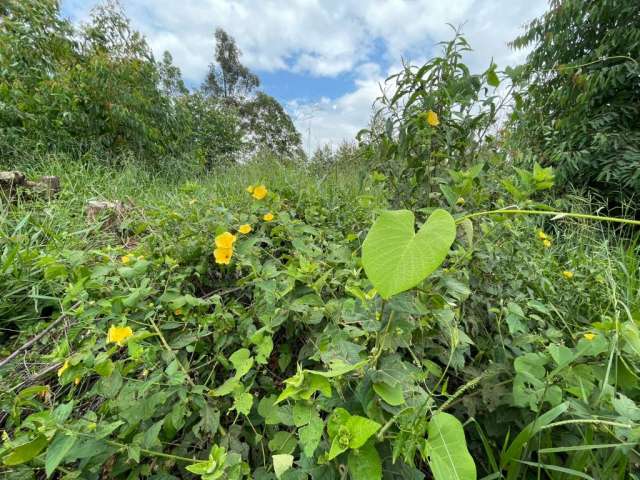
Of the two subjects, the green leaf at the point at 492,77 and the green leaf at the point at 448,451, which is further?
the green leaf at the point at 492,77

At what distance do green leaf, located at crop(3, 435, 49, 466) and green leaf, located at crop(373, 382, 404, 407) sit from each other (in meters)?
0.53

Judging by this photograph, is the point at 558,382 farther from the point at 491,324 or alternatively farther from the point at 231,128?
the point at 231,128

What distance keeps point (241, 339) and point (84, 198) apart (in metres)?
2.20

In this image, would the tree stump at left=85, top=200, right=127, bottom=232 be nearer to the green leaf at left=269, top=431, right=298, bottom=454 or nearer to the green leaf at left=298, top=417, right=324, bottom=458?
the green leaf at left=269, top=431, right=298, bottom=454

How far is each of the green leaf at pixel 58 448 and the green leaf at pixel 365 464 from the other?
426 millimetres

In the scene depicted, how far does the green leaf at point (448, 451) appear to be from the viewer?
14.1 inches

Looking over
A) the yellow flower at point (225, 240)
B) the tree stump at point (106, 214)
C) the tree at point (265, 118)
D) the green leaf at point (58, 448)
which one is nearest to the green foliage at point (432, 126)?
the yellow flower at point (225, 240)

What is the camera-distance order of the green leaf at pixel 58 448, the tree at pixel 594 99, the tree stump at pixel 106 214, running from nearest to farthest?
the green leaf at pixel 58 448 < the tree stump at pixel 106 214 < the tree at pixel 594 99

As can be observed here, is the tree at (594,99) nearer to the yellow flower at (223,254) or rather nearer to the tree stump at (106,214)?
the yellow flower at (223,254)

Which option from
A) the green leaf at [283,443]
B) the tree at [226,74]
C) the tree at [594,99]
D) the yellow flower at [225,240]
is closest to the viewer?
the green leaf at [283,443]

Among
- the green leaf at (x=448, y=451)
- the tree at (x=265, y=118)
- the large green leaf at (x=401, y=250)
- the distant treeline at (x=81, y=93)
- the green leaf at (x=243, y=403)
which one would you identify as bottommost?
the green leaf at (x=448, y=451)

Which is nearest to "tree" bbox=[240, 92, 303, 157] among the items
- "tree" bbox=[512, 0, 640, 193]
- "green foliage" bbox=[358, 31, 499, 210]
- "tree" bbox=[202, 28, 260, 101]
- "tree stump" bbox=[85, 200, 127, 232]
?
"tree" bbox=[202, 28, 260, 101]

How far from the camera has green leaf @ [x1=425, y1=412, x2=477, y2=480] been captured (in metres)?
0.36

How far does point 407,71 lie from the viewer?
96 cm
